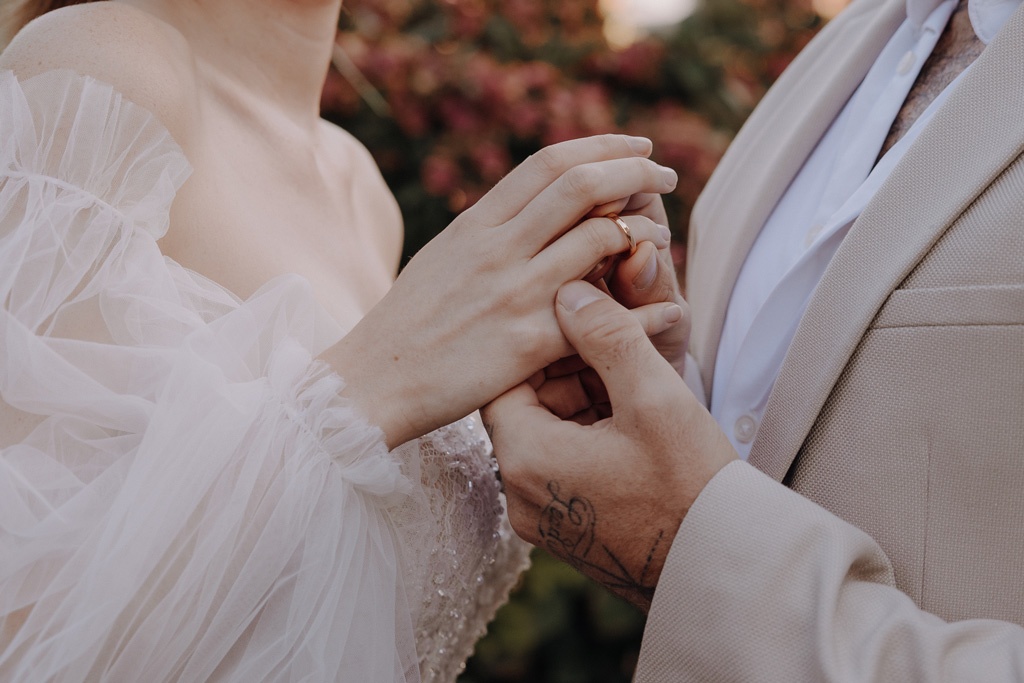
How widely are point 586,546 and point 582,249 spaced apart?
451mm

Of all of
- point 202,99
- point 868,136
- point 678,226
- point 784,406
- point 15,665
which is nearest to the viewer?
point 15,665

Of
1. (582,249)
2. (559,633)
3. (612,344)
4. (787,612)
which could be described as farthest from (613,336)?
(559,633)

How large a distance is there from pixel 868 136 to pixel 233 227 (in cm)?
120

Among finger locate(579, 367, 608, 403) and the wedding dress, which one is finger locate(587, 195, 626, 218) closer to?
finger locate(579, 367, 608, 403)

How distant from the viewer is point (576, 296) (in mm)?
1325

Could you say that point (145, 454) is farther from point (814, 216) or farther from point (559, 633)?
point (559, 633)

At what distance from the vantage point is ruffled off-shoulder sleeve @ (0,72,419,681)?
3.60 feet

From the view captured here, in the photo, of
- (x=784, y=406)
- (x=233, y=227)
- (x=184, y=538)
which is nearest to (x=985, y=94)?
(x=784, y=406)

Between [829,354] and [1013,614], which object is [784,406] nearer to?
[829,354]

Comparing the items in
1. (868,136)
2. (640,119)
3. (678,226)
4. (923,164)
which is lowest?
(678,226)

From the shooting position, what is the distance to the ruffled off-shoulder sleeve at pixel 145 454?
3.60 ft

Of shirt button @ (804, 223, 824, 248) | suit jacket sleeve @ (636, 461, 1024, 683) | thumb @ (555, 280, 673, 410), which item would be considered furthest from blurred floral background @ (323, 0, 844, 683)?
suit jacket sleeve @ (636, 461, 1024, 683)

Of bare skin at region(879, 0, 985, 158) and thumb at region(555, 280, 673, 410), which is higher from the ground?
bare skin at region(879, 0, 985, 158)

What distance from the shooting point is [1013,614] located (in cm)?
121
